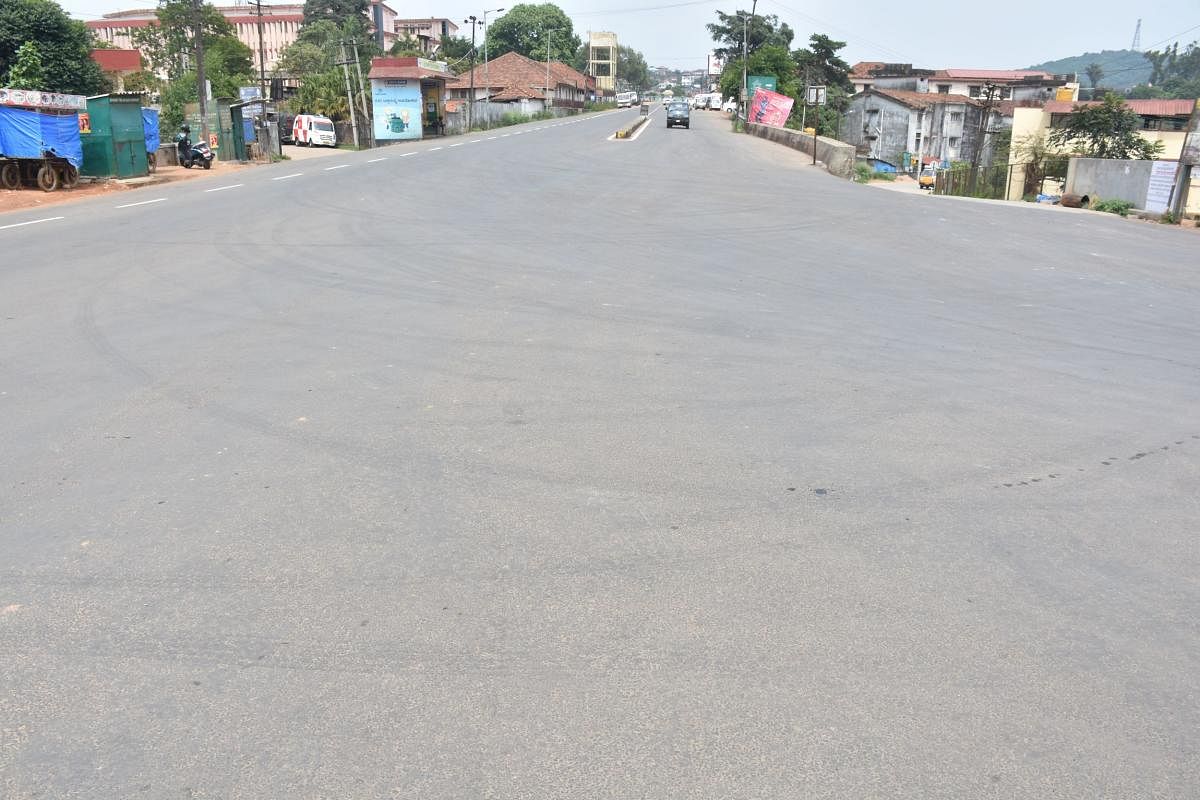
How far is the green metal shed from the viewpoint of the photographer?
26344 mm

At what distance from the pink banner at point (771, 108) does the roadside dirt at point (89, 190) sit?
39896 mm

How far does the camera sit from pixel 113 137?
87.8ft

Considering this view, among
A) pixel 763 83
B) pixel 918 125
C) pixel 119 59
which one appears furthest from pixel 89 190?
pixel 763 83

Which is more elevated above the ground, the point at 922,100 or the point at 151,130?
the point at 922,100

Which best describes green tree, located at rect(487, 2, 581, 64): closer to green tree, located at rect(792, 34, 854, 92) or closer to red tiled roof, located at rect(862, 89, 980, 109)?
green tree, located at rect(792, 34, 854, 92)

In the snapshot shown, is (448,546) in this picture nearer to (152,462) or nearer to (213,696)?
(213,696)

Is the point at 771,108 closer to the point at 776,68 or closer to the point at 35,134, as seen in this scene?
the point at 776,68

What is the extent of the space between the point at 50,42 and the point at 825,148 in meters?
35.2

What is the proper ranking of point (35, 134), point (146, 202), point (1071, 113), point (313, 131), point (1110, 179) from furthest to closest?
point (313, 131), point (1071, 113), point (1110, 179), point (35, 134), point (146, 202)

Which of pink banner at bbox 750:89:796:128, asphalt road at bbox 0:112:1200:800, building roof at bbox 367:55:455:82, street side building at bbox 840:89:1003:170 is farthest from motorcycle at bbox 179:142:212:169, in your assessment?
street side building at bbox 840:89:1003:170

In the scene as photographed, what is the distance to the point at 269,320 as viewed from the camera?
9.29 metres

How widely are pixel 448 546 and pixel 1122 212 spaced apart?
25762mm

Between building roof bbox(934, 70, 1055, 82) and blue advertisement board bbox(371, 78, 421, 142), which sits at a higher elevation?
→ building roof bbox(934, 70, 1055, 82)

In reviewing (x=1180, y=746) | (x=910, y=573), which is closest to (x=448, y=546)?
(x=910, y=573)
